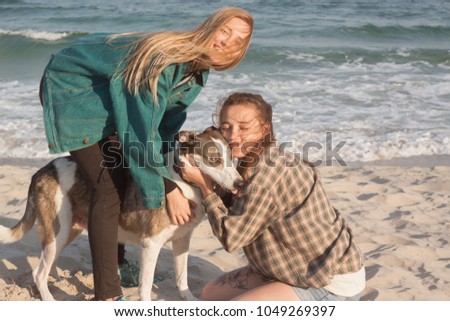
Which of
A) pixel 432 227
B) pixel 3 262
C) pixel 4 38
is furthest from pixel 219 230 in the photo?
pixel 4 38

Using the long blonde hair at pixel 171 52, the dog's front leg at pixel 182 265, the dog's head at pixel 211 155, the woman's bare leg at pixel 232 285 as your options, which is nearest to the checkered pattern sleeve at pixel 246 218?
the dog's head at pixel 211 155

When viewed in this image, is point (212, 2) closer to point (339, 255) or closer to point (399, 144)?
point (399, 144)

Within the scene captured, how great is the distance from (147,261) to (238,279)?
66 centimetres

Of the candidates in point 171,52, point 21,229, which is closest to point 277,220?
point 171,52

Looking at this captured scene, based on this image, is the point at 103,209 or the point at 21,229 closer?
the point at 103,209

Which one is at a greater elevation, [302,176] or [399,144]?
[302,176]

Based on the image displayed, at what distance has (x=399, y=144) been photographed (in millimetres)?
8398

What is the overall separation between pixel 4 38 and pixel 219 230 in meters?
16.3

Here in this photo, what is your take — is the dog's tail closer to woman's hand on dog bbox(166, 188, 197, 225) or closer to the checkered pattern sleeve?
woman's hand on dog bbox(166, 188, 197, 225)

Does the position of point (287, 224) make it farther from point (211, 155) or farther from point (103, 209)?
point (103, 209)

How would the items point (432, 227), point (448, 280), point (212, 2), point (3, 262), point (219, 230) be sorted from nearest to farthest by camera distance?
point (219, 230), point (448, 280), point (3, 262), point (432, 227), point (212, 2)

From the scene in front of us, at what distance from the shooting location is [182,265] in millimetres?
4734

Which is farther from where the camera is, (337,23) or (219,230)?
(337,23)

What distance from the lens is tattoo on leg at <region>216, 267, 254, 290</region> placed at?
432cm
